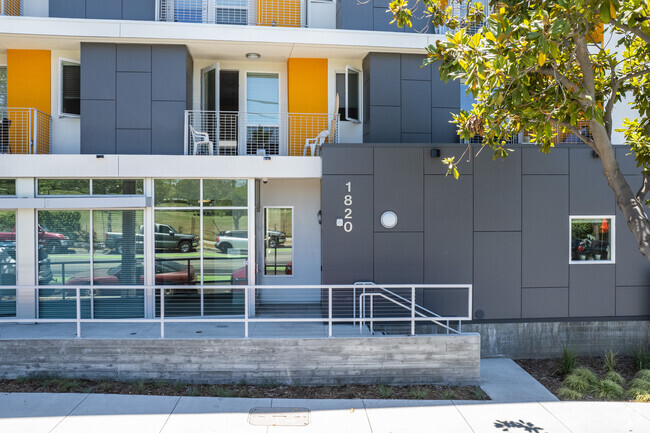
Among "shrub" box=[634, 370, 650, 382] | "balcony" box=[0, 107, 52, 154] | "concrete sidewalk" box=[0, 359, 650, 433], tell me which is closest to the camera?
"concrete sidewalk" box=[0, 359, 650, 433]

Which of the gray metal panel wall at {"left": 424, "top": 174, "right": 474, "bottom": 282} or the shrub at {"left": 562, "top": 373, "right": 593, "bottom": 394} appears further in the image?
the gray metal panel wall at {"left": 424, "top": 174, "right": 474, "bottom": 282}

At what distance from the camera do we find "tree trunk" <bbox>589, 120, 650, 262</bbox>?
21.6 feet

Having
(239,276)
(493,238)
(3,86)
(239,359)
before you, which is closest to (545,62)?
(493,238)

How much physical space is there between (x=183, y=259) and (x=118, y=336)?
2.50 metres

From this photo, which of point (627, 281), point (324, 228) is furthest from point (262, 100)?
point (627, 281)

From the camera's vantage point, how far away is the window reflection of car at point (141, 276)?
416 inches

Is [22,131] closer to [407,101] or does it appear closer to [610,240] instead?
[407,101]

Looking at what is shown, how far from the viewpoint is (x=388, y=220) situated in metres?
10.4

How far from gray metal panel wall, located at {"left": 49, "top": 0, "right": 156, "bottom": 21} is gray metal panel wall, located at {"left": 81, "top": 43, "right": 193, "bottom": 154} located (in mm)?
713

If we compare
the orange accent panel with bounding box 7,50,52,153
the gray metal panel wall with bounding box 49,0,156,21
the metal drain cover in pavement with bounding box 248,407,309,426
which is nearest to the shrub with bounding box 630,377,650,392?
the metal drain cover in pavement with bounding box 248,407,309,426

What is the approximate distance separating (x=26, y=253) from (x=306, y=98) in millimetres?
7191

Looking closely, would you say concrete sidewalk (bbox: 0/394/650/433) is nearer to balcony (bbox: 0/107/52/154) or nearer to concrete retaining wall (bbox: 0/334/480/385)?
concrete retaining wall (bbox: 0/334/480/385)

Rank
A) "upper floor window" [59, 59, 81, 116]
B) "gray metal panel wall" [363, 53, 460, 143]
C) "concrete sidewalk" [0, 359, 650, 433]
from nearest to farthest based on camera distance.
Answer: "concrete sidewalk" [0, 359, 650, 433], "upper floor window" [59, 59, 81, 116], "gray metal panel wall" [363, 53, 460, 143]

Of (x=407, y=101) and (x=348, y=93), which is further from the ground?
(x=348, y=93)
